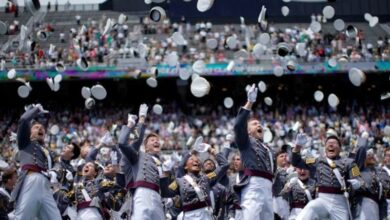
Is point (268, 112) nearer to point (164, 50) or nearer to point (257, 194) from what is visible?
point (164, 50)

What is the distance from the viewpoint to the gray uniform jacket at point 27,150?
10.4 metres

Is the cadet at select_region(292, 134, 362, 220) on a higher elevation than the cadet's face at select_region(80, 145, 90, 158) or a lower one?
lower

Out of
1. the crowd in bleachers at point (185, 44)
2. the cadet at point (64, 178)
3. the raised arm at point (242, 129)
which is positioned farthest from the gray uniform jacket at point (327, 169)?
the crowd in bleachers at point (185, 44)

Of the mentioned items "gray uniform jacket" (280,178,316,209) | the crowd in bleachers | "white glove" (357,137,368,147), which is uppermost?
the crowd in bleachers

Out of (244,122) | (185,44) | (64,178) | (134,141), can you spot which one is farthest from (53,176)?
(185,44)

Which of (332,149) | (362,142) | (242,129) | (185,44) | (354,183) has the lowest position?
(354,183)

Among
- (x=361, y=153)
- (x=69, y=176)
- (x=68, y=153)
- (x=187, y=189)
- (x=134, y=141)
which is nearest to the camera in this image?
(x=134, y=141)

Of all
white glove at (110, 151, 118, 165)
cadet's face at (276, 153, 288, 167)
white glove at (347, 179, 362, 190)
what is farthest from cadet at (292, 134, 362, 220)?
white glove at (110, 151, 118, 165)

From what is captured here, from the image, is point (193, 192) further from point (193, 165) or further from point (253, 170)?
point (253, 170)

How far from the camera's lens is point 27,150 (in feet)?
34.9

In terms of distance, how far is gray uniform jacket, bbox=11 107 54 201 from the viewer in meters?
10.4

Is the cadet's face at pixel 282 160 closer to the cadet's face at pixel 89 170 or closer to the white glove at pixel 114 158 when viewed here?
the white glove at pixel 114 158

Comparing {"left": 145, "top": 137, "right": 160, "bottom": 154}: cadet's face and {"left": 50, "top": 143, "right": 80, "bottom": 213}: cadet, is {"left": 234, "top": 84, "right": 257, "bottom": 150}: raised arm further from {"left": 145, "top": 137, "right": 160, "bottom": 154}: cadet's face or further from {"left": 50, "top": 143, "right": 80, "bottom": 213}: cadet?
{"left": 50, "top": 143, "right": 80, "bottom": 213}: cadet

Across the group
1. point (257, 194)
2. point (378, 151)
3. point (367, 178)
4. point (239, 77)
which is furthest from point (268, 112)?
point (257, 194)
